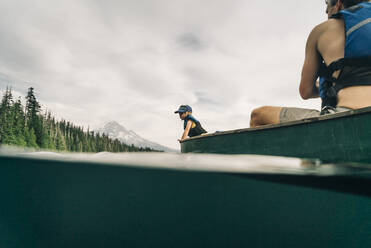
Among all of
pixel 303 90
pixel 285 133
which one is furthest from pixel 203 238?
pixel 303 90

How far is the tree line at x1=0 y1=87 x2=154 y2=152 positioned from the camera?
58.1 meters

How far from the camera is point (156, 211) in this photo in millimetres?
4133

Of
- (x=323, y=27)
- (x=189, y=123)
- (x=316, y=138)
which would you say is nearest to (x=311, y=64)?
(x=323, y=27)

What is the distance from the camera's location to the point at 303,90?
3.06 m

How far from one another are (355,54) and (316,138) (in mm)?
1056

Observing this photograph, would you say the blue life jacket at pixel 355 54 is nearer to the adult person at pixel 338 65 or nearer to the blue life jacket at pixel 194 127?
the adult person at pixel 338 65

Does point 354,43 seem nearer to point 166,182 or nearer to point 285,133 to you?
point 285,133

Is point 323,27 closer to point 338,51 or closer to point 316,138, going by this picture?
point 338,51

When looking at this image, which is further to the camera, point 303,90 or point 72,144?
point 72,144

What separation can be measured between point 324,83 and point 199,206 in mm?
3061

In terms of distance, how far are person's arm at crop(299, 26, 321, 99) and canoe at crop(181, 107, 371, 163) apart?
1.01 metres

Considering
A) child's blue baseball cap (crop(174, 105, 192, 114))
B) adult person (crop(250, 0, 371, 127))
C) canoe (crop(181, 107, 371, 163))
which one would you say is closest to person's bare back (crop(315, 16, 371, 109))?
adult person (crop(250, 0, 371, 127))

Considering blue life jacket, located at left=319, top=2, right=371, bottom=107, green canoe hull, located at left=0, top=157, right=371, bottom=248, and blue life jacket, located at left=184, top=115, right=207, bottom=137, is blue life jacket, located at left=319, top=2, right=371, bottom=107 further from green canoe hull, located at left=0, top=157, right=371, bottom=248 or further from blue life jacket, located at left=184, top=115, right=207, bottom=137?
blue life jacket, located at left=184, top=115, right=207, bottom=137

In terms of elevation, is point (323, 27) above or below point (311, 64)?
above
